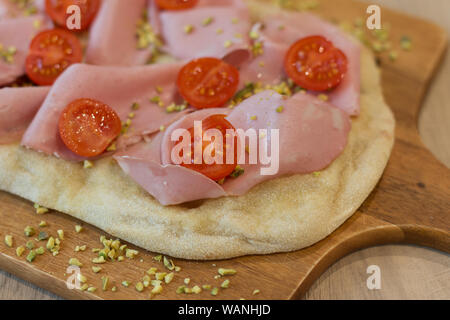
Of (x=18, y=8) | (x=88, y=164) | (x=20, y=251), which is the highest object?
(x=18, y=8)

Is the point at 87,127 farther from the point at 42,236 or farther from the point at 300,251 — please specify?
the point at 300,251

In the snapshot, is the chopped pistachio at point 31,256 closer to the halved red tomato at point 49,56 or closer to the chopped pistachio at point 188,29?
the halved red tomato at point 49,56

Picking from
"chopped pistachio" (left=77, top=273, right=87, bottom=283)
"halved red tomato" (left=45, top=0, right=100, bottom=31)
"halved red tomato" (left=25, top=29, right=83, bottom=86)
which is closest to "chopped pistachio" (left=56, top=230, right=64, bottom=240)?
"chopped pistachio" (left=77, top=273, right=87, bottom=283)

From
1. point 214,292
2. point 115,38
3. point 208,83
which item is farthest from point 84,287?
point 115,38

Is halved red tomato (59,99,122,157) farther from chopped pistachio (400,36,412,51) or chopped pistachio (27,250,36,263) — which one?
chopped pistachio (400,36,412,51)

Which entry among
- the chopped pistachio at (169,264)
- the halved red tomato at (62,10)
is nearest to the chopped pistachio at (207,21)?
the halved red tomato at (62,10)
